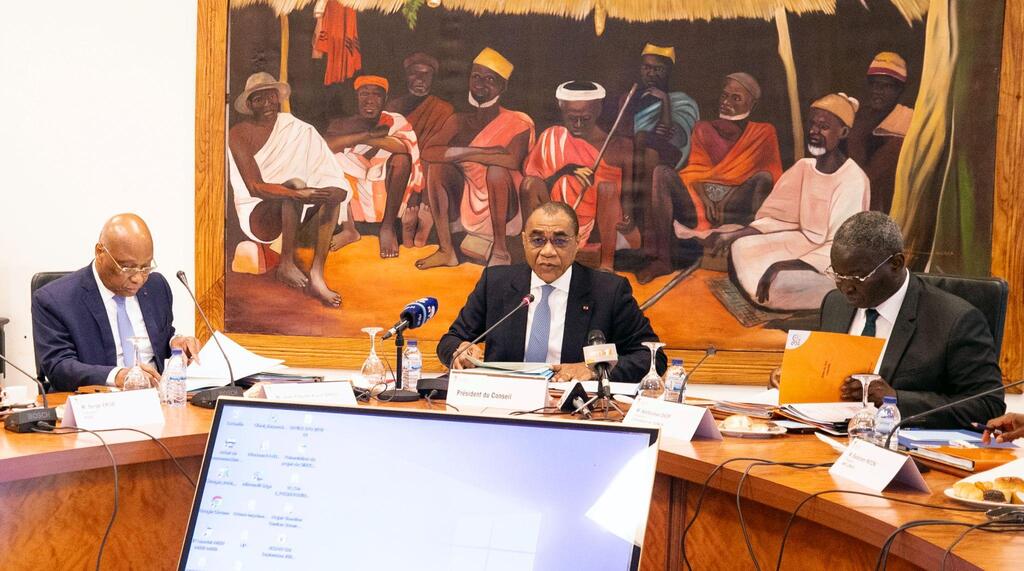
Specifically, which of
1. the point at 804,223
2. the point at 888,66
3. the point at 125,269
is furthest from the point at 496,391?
the point at 888,66

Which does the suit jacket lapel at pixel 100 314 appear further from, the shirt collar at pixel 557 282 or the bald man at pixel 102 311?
the shirt collar at pixel 557 282

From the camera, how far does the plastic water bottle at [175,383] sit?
2.48 meters

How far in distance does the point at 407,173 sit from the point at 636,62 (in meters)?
1.12

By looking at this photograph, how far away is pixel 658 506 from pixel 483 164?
2.32m

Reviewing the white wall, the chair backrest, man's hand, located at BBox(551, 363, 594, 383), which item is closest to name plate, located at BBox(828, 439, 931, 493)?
man's hand, located at BBox(551, 363, 594, 383)

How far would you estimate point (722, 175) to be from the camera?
405 centimetres

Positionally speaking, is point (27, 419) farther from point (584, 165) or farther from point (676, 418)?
point (584, 165)

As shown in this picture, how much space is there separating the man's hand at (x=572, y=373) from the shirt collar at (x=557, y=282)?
1.75 feet

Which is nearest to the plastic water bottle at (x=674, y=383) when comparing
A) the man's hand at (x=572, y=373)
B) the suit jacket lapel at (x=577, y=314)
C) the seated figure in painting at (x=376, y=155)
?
the man's hand at (x=572, y=373)

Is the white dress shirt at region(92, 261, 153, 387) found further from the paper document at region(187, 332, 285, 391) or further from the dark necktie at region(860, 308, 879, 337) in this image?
the dark necktie at region(860, 308, 879, 337)

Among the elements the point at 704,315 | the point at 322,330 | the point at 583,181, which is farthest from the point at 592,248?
the point at 322,330

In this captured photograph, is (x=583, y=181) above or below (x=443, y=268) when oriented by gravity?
above

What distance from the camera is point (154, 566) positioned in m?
1.95

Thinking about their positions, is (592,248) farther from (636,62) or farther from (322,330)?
(322,330)
